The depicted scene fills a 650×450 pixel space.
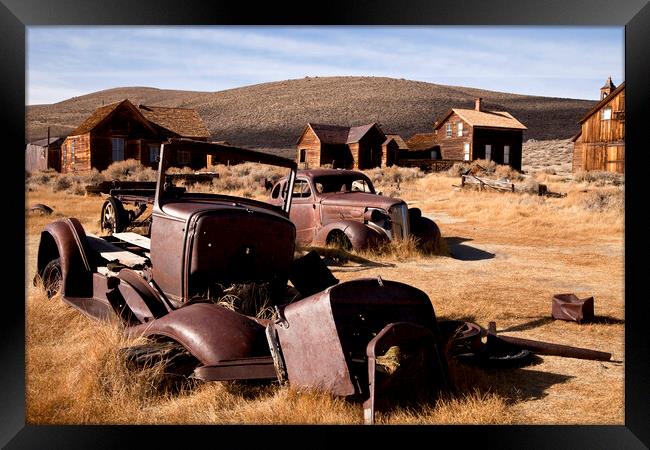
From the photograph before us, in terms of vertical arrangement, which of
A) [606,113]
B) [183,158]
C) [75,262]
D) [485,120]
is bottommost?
[75,262]

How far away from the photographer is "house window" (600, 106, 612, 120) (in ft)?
105

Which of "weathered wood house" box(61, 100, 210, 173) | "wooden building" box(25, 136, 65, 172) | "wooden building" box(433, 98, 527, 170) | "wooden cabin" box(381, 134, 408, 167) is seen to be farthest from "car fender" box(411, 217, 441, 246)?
"wooden building" box(433, 98, 527, 170)

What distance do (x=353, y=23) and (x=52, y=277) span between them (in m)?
4.26

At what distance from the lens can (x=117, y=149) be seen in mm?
30156

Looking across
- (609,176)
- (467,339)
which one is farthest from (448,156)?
(467,339)

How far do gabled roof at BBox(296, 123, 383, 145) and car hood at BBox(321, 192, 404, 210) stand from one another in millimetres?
29695

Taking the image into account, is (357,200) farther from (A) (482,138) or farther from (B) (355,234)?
(A) (482,138)

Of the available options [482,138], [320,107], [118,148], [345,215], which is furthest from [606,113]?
[320,107]

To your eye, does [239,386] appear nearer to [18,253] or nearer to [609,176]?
[18,253]

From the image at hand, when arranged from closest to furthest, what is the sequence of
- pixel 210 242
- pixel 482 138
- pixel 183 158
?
pixel 210 242 < pixel 183 158 < pixel 482 138

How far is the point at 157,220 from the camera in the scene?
5320 millimetres

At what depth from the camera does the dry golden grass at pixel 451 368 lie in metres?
3.93

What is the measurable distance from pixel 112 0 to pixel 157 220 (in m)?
1.91

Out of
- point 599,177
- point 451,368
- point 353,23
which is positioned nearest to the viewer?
point 353,23
